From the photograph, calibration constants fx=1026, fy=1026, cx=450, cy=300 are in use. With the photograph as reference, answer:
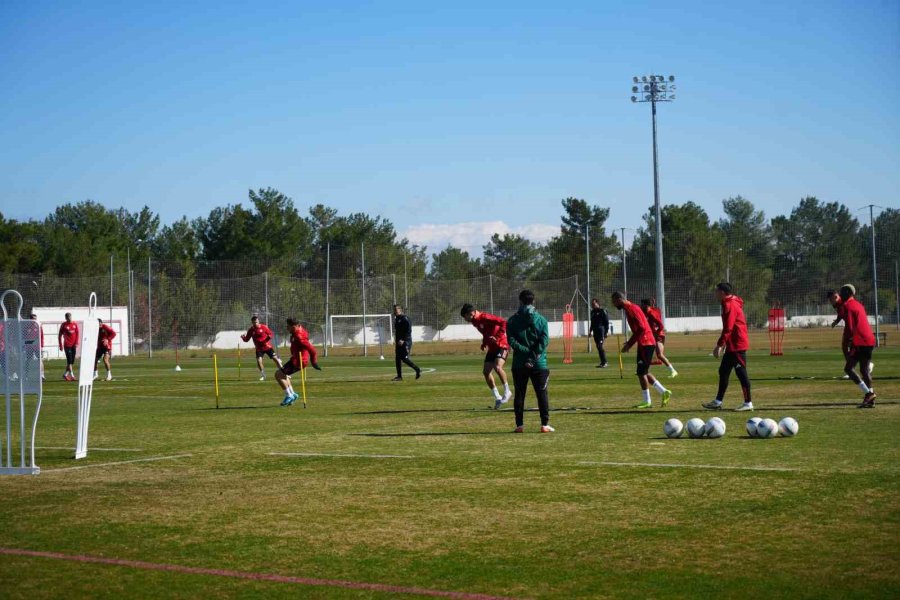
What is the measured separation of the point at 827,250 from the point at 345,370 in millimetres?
35465

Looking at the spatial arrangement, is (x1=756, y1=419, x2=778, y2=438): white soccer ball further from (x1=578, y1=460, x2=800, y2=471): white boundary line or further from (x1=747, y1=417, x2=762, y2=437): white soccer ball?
(x1=578, y1=460, x2=800, y2=471): white boundary line

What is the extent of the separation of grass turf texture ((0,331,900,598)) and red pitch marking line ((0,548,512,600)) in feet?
0.35

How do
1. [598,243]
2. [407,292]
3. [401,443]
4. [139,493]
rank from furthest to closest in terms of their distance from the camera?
[598,243] → [407,292] → [401,443] → [139,493]

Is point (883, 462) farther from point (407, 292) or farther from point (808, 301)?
point (407, 292)

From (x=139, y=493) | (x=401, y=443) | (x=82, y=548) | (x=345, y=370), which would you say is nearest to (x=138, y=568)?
(x=82, y=548)

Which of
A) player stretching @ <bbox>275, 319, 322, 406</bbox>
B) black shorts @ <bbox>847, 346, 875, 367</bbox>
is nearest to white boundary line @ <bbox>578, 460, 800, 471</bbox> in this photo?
black shorts @ <bbox>847, 346, 875, 367</bbox>

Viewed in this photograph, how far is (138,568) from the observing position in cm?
791

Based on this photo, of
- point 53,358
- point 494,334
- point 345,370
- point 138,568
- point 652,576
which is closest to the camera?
point 652,576

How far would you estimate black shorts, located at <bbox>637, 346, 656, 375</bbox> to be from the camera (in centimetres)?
1997

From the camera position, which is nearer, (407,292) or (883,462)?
(883,462)

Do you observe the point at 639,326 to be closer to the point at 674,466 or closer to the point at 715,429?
the point at 715,429

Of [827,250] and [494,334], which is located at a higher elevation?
[827,250]

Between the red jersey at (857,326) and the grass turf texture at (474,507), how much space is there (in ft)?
4.47

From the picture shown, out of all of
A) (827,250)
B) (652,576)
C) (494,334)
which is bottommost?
(652,576)
